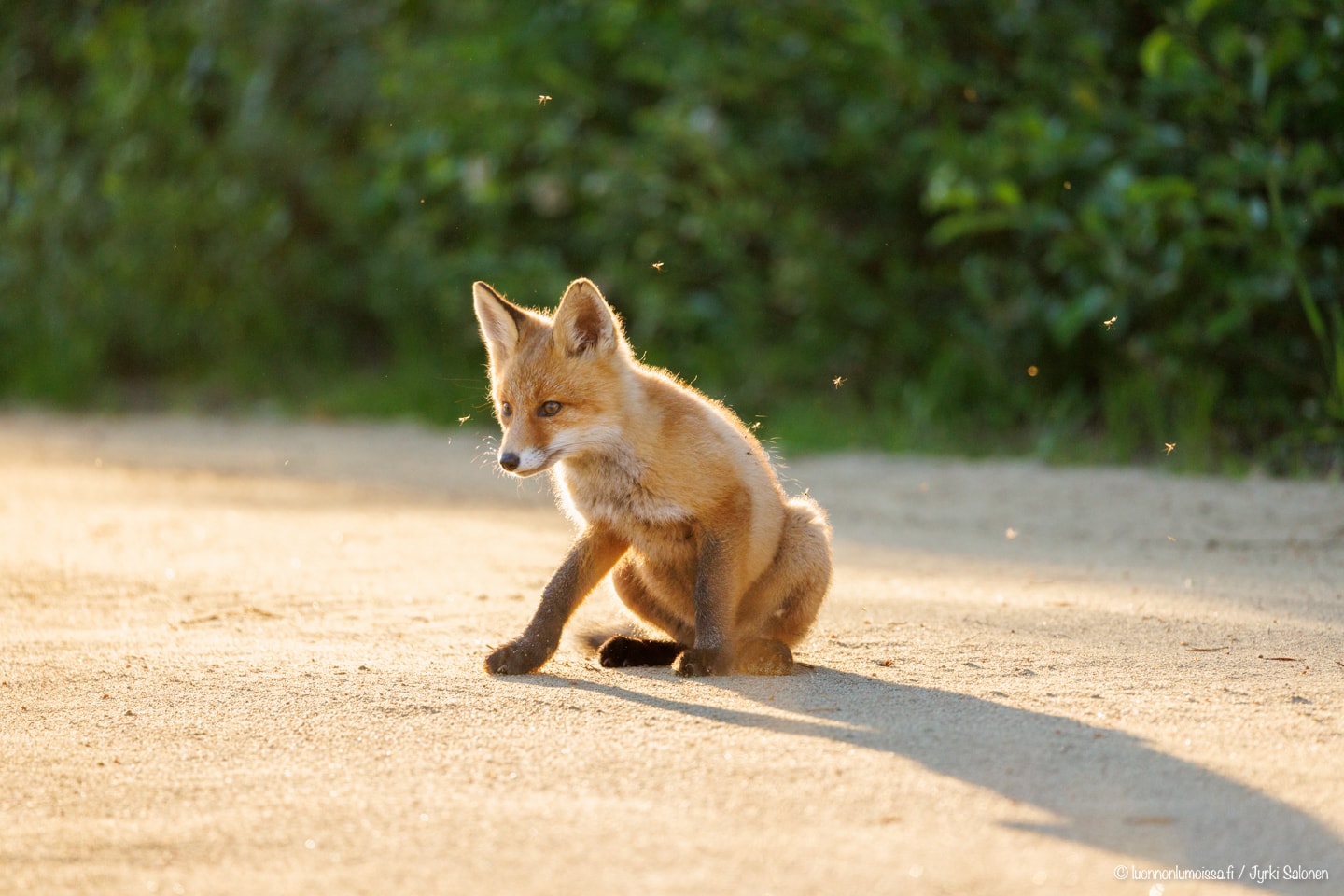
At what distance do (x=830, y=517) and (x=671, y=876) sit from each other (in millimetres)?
4578

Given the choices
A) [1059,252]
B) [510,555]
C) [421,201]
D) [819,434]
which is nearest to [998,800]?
[510,555]

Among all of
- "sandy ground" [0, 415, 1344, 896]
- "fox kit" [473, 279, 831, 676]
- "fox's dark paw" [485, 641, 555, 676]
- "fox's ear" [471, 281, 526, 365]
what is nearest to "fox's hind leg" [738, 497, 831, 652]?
"fox kit" [473, 279, 831, 676]

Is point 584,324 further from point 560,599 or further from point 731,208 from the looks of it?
point 731,208

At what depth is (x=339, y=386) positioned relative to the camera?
1162cm

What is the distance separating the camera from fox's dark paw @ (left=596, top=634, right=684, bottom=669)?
4164 millimetres

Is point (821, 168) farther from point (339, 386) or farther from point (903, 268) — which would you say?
point (339, 386)

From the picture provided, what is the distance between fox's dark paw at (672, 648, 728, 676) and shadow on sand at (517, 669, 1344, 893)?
3.7 inches

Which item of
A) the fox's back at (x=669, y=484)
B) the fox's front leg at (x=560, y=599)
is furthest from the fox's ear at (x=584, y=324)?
the fox's front leg at (x=560, y=599)

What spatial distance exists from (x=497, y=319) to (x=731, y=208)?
4.73 metres

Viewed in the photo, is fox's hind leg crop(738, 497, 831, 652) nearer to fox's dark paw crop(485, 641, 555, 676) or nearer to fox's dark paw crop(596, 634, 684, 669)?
fox's dark paw crop(596, 634, 684, 669)

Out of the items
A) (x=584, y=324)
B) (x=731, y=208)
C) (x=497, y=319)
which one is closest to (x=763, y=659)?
(x=584, y=324)

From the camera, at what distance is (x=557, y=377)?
4219 millimetres

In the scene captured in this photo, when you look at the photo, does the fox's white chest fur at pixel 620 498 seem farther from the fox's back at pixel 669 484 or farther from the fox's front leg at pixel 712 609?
the fox's front leg at pixel 712 609

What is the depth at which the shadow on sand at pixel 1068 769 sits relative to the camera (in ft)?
8.23
